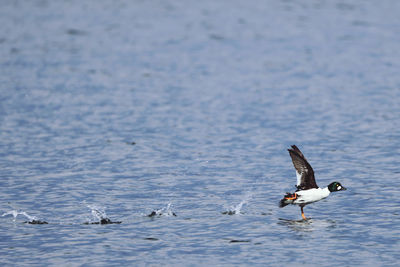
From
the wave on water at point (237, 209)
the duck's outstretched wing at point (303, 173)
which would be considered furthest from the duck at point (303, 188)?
the wave on water at point (237, 209)

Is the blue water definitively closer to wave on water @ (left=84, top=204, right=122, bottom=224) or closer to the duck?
wave on water @ (left=84, top=204, right=122, bottom=224)

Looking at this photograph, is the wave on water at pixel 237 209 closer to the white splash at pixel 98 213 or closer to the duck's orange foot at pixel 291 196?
the duck's orange foot at pixel 291 196

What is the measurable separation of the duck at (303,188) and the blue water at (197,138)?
1.90ft

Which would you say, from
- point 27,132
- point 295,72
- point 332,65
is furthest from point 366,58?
point 27,132

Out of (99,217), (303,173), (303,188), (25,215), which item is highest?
(303,173)

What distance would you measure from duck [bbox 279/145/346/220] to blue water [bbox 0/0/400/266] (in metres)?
0.58

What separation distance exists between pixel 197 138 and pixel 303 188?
10.2 meters

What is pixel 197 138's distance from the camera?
29891 mm

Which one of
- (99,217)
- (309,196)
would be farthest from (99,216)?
(309,196)

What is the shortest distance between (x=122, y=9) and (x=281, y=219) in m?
48.1

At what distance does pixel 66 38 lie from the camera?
2082 inches

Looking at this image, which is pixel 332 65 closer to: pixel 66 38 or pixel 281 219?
pixel 66 38

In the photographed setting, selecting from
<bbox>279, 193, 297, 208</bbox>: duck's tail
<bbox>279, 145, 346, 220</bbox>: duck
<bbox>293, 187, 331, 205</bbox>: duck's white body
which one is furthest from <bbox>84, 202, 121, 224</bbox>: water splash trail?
<bbox>293, 187, 331, 205</bbox>: duck's white body

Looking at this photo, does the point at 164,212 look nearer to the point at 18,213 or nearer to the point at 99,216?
the point at 99,216
